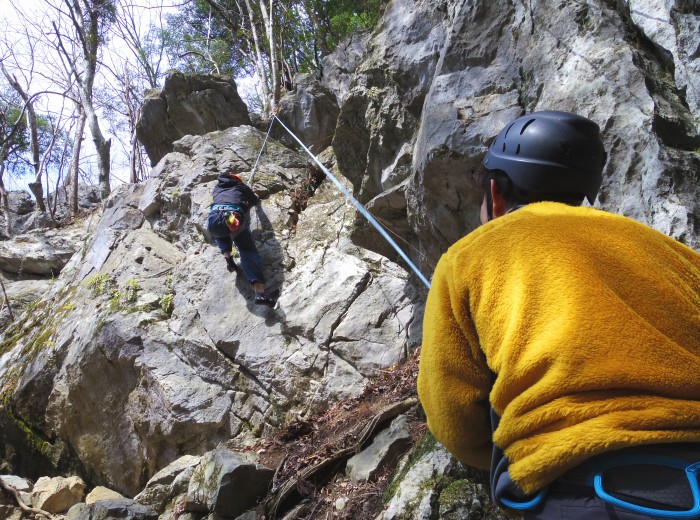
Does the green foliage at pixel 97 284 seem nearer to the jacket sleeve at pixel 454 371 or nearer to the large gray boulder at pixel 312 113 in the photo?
the large gray boulder at pixel 312 113

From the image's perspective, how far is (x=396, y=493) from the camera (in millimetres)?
3676

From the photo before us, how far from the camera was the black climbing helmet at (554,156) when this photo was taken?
70.1 inches

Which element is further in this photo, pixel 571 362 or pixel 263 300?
pixel 263 300

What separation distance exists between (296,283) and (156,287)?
2589mm

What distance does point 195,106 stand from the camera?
565 inches

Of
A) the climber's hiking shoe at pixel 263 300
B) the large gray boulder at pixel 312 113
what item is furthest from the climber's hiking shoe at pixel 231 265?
the large gray boulder at pixel 312 113

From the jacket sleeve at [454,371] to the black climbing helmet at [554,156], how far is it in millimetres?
460

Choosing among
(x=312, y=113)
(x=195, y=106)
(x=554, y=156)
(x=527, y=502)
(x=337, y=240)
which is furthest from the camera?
(x=195, y=106)

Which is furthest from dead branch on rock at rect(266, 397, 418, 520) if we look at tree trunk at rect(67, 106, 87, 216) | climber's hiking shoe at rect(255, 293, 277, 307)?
tree trunk at rect(67, 106, 87, 216)

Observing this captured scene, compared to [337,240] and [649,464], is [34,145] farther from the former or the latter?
[649,464]

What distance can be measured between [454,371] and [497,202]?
652mm

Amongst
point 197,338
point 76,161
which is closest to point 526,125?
point 197,338

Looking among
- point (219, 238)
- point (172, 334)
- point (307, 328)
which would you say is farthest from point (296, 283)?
point (172, 334)

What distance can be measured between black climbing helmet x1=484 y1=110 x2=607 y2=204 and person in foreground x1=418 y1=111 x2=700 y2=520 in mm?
180
